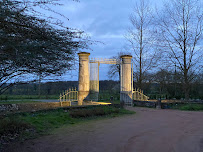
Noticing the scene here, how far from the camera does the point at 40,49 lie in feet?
12.0

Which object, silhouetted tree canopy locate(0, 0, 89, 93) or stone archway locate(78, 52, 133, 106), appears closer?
silhouetted tree canopy locate(0, 0, 89, 93)

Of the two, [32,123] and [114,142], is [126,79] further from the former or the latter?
[114,142]

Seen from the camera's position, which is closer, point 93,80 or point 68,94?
point 68,94

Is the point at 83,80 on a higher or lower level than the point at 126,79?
lower

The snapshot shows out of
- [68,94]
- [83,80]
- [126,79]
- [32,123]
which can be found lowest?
[32,123]

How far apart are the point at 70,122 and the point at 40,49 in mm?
5260

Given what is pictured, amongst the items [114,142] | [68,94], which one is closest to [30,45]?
[114,142]

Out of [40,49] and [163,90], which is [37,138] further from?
[163,90]

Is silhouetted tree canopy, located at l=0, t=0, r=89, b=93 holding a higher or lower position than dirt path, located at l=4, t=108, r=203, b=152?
higher

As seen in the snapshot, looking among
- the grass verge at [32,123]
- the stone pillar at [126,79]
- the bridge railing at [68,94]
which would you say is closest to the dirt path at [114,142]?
the grass verge at [32,123]

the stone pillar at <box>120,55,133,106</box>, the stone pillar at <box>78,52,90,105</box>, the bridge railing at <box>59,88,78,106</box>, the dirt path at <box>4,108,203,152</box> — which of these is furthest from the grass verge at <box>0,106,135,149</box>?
the stone pillar at <box>120,55,133,106</box>

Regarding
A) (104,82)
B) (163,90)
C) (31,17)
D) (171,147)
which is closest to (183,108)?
(171,147)

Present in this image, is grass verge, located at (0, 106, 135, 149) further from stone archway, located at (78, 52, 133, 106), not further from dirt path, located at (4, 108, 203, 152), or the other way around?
stone archway, located at (78, 52, 133, 106)

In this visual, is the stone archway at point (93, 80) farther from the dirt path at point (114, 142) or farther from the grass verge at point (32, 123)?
the dirt path at point (114, 142)
